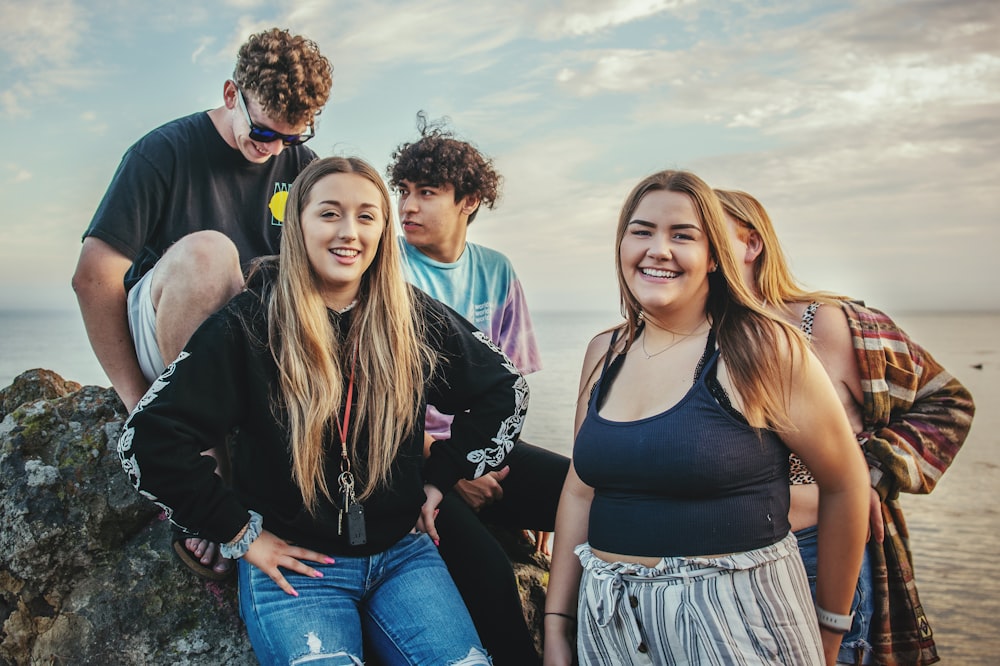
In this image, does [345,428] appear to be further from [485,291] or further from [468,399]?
[485,291]

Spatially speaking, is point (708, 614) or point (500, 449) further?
point (500, 449)

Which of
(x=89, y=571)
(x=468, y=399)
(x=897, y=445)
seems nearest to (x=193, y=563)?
(x=89, y=571)

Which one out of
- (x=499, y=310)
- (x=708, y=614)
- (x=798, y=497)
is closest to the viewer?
(x=708, y=614)

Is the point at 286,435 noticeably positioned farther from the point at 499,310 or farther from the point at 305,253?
the point at 499,310

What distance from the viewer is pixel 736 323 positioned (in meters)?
2.54

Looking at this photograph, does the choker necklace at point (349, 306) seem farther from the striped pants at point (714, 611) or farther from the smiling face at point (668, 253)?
the striped pants at point (714, 611)

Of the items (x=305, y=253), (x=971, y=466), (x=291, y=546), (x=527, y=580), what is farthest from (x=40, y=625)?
(x=971, y=466)

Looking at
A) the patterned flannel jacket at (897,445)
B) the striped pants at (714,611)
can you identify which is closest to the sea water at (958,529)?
the patterned flannel jacket at (897,445)

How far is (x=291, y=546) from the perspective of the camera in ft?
8.91

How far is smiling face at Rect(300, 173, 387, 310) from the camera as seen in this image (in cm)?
290

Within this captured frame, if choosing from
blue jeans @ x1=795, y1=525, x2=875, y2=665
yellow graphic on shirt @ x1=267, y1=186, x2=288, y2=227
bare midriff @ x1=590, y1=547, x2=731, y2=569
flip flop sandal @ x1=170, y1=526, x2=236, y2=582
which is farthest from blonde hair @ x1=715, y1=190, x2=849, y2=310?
flip flop sandal @ x1=170, y1=526, x2=236, y2=582

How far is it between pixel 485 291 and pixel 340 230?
1481 mm

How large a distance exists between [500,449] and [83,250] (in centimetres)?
208

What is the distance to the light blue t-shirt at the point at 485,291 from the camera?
419 centimetres
